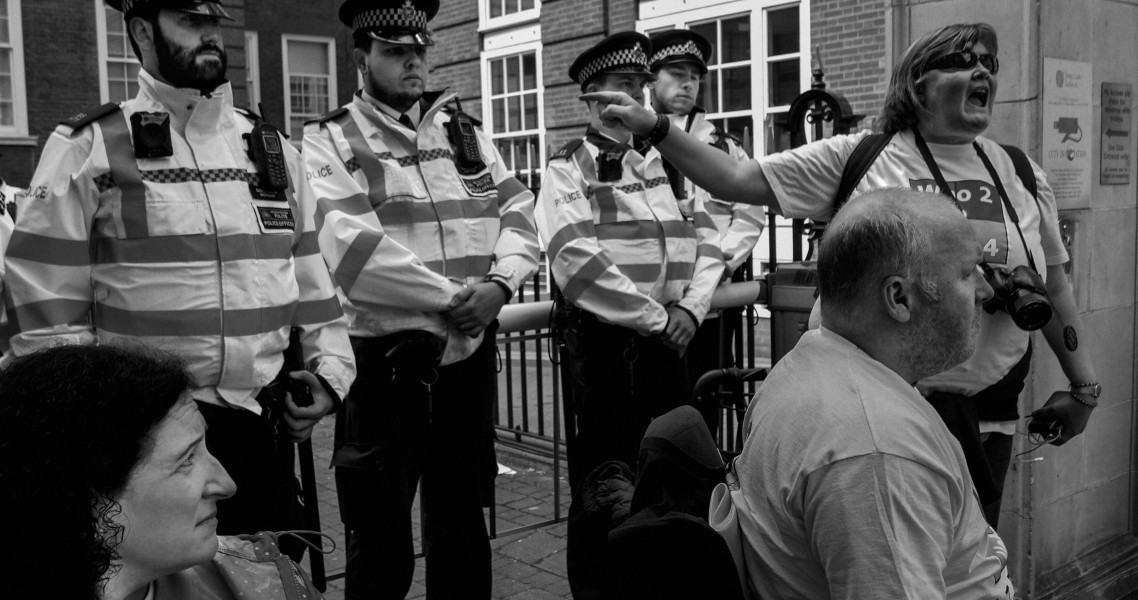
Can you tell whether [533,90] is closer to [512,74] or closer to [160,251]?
[512,74]

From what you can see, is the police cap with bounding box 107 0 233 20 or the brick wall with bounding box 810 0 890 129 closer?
the police cap with bounding box 107 0 233 20

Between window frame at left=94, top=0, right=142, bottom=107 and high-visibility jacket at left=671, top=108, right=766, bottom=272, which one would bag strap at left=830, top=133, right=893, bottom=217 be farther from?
window frame at left=94, top=0, right=142, bottom=107

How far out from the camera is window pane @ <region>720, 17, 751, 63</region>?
11250 millimetres

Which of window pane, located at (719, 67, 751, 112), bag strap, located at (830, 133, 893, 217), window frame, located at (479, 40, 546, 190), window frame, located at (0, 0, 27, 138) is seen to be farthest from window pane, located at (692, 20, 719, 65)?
window frame, located at (0, 0, 27, 138)

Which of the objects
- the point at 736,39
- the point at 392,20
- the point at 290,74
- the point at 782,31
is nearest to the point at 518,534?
the point at 392,20

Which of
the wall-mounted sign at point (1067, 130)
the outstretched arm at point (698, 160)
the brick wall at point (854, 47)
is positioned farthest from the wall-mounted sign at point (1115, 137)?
the brick wall at point (854, 47)

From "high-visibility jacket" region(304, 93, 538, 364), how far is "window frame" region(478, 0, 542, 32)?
36.3ft

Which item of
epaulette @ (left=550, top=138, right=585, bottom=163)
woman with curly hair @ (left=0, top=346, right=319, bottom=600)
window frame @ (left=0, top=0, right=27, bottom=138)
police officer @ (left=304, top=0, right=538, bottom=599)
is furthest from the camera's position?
window frame @ (left=0, top=0, right=27, bottom=138)

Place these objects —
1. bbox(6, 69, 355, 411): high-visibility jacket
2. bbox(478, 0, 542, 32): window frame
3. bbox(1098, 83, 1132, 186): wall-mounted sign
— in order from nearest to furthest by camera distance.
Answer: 1. bbox(6, 69, 355, 411): high-visibility jacket
2. bbox(1098, 83, 1132, 186): wall-mounted sign
3. bbox(478, 0, 542, 32): window frame

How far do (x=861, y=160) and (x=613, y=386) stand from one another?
1704mm

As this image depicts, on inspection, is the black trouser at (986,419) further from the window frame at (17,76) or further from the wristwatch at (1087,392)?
the window frame at (17,76)

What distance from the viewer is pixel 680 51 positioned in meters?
5.95

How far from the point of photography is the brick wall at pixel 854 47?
9906 millimetres

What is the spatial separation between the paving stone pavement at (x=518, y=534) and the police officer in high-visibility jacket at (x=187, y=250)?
1431 mm
